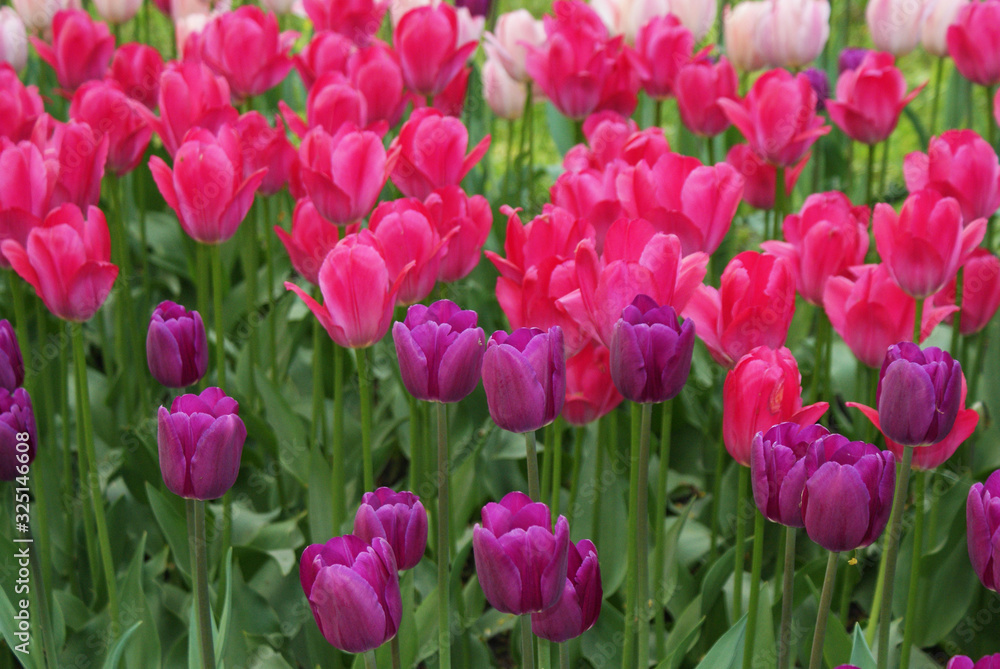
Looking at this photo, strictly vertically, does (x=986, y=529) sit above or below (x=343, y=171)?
below

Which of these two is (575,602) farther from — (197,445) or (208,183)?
(208,183)

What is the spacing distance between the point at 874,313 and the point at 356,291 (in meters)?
0.64

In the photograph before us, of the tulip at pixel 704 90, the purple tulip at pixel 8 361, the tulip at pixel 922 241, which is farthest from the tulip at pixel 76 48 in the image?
the tulip at pixel 922 241

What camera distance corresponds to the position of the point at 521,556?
2.65ft

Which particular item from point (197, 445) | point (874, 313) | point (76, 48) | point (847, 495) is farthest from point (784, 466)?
point (76, 48)

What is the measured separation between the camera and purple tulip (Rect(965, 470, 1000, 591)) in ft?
2.84

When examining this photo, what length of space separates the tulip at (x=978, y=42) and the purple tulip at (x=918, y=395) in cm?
134

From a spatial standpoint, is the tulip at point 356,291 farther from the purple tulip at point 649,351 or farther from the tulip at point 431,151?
the tulip at point 431,151

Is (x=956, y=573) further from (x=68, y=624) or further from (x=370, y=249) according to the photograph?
(x=68, y=624)

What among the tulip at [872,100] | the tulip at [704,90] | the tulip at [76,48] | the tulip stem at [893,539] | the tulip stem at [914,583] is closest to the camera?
the tulip stem at [893,539]

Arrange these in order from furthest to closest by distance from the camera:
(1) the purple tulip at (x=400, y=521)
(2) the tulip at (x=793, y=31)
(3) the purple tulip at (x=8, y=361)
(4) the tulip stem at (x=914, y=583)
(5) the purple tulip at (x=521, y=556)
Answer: (2) the tulip at (x=793, y=31) → (4) the tulip stem at (x=914, y=583) → (3) the purple tulip at (x=8, y=361) → (1) the purple tulip at (x=400, y=521) → (5) the purple tulip at (x=521, y=556)

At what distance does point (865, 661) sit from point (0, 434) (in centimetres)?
94

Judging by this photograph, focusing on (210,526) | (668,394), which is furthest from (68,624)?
(668,394)

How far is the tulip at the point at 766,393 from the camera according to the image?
99 cm
